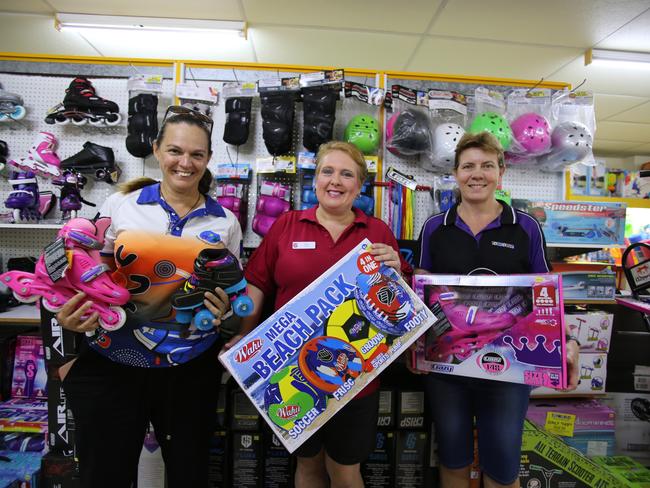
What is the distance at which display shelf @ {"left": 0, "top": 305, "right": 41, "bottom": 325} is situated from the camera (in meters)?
1.92

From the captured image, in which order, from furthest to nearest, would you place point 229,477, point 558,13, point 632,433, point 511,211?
point 558,13 < point 632,433 < point 229,477 < point 511,211

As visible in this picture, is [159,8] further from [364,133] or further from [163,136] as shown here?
[163,136]

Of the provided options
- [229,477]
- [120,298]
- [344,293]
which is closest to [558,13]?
[344,293]

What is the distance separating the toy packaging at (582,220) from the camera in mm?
2074

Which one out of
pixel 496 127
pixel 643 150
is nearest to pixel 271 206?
pixel 496 127

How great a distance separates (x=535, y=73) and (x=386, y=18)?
6.74 ft

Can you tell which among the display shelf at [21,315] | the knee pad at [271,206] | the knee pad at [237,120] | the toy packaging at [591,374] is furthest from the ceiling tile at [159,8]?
the toy packaging at [591,374]

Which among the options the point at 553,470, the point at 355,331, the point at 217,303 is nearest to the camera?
the point at 217,303

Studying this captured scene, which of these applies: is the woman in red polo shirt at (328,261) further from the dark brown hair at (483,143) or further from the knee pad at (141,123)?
the knee pad at (141,123)

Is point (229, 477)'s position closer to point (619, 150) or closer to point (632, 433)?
point (632, 433)

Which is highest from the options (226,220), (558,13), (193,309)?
(558,13)

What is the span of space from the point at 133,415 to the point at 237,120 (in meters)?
1.65

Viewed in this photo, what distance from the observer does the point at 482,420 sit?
1.37m

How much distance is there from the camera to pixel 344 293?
1174mm
